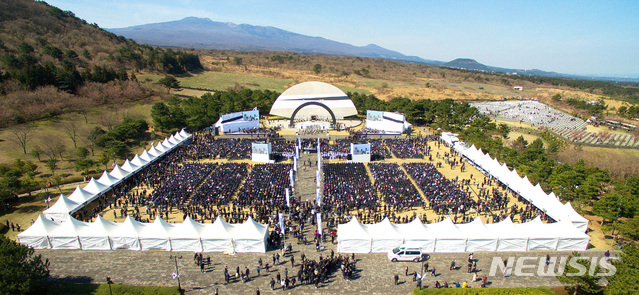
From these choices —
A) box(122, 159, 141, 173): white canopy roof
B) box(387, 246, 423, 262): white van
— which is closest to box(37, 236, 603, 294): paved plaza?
box(387, 246, 423, 262): white van

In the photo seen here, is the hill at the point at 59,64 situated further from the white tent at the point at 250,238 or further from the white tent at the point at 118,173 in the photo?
the white tent at the point at 250,238

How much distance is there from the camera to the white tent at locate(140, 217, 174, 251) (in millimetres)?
16984

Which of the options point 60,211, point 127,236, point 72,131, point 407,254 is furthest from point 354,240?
point 72,131

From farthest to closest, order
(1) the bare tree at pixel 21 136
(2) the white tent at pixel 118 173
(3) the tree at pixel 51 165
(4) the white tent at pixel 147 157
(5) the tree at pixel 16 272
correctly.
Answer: (1) the bare tree at pixel 21 136 → (4) the white tent at pixel 147 157 → (3) the tree at pixel 51 165 → (2) the white tent at pixel 118 173 → (5) the tree at pixel 16 272

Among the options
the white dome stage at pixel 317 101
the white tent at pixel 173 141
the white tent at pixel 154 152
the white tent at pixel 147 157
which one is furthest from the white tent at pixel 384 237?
the white dome stage at pixel 317 101

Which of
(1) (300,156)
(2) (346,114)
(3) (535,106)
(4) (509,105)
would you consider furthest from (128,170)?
(3) (535,106)

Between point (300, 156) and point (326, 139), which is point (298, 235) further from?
point (326, 139)

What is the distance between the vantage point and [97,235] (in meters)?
16.9

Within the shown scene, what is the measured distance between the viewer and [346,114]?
2180 inches

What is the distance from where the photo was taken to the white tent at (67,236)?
55.7 ft

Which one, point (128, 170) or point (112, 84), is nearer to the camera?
point (128, 170)

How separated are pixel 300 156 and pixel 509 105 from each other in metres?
67.0

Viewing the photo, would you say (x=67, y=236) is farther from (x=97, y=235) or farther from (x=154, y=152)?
(x=154, y=152)

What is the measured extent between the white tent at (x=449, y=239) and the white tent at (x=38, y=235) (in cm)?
2177
